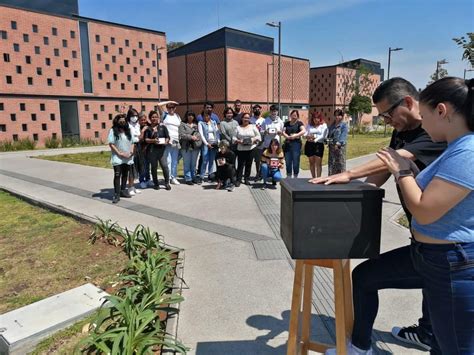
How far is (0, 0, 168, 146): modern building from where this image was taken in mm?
27688

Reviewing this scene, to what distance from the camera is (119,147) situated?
8.04 metres

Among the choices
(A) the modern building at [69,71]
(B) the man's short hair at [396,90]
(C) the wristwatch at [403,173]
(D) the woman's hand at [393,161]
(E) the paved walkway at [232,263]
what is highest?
(A) the modern building at [69,71]

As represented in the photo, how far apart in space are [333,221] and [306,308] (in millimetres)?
972

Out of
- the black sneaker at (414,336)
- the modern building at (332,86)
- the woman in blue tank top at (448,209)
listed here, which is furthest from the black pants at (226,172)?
the modern building at (332,86)

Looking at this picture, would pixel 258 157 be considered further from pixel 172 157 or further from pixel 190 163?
pixel 172 157

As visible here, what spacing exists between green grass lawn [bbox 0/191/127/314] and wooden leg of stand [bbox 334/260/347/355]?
2824 mm

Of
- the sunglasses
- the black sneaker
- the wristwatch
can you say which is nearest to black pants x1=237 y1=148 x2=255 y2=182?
the black sneaker

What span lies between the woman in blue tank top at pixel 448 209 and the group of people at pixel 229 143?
7637 mm

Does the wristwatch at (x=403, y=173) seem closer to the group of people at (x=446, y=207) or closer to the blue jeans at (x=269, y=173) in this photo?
the group of people at (x=446, y=207)

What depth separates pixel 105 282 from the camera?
426 centimetres

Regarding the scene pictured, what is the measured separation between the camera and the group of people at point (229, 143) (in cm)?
947

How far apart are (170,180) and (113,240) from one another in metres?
5.00

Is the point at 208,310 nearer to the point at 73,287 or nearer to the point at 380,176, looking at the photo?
the point at 73,287

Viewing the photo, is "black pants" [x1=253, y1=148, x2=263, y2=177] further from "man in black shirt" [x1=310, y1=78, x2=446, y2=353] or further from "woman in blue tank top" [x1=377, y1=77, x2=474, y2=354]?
"woman in blue tank top" [x1=377, y1=77, x2=474, y2=354]
